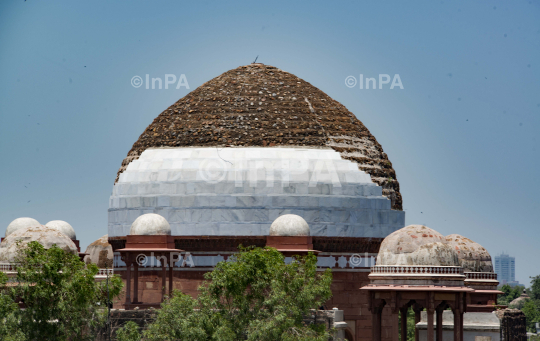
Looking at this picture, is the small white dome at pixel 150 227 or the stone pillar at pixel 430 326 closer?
the stone pillar at pixel 430 326

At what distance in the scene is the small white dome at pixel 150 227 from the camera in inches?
1373

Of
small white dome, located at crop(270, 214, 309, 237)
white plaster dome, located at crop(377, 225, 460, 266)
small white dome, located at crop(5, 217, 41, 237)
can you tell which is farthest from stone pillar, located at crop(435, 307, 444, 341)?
small white dome, located at crop(5, 217, 41, 237)

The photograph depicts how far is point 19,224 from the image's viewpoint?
39.2 metres

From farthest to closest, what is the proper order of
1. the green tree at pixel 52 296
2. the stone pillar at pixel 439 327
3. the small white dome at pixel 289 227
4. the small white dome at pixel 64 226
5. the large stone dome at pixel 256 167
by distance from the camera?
1. the small white dome at pixel 64 226
2. the large stone dome at pixel 256 167
3. the small white dome at pixel 289 227
4. the stone pillar at pixel 439 327
5. the green tree at pixel 52 296

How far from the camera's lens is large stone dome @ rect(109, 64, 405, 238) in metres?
37.8

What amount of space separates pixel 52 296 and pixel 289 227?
9.65 metres

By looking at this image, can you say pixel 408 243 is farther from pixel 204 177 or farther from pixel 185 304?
pixel 204 177

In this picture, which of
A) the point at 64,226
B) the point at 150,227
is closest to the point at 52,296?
the point at 150,227

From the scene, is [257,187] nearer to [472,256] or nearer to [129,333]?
[472,256]

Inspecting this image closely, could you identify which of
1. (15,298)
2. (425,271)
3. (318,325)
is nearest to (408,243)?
(425,271)

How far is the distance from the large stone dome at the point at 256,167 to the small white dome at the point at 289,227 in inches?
90.9

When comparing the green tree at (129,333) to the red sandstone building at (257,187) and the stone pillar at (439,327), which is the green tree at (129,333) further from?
the stone pillar at (439,327)

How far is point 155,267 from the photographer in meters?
37.2

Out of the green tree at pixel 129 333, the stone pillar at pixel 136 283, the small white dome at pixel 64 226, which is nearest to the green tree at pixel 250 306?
the green tree at pixel 129 333
